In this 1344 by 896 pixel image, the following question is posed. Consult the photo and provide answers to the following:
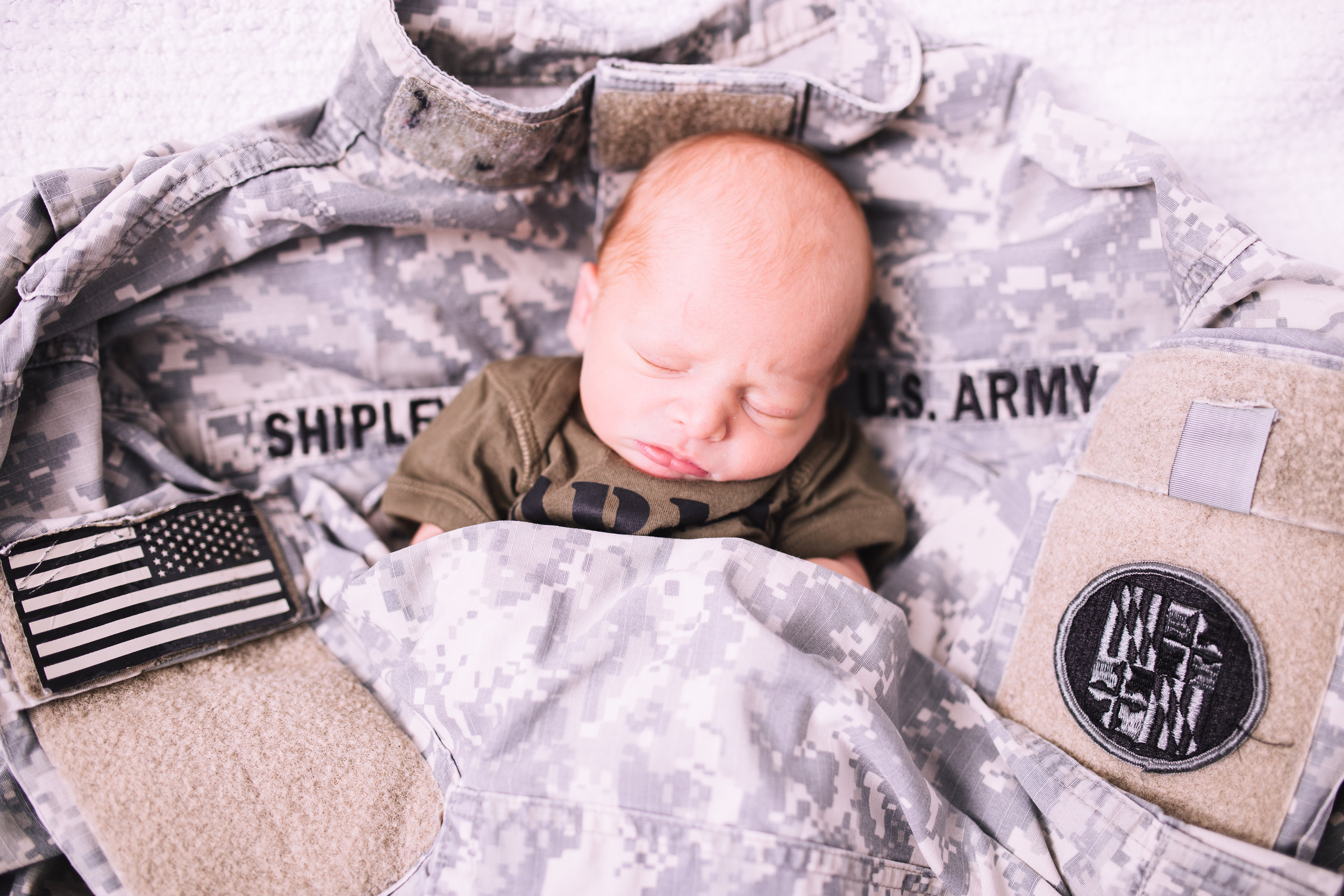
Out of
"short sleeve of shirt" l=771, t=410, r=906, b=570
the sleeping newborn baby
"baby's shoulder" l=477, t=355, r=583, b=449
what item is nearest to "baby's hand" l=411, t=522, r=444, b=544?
the sleeping newborn baby

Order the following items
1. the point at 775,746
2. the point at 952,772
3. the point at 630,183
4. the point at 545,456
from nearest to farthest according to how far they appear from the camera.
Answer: the point at 775,746
the point at 952,772
the point at 545,456
the point at 630,183

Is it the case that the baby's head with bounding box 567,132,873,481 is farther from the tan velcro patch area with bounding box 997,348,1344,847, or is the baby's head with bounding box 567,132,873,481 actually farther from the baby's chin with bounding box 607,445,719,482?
the tan velcro patch area with bounding box 997,348,1344,847

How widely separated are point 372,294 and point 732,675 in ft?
2.34

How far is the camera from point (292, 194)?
932 mm

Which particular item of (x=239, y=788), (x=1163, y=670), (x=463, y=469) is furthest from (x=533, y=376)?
(x=1163, y=670)

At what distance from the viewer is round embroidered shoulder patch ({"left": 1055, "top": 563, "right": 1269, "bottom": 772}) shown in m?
0.74

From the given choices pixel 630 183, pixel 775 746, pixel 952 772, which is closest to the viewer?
pixel 775 746

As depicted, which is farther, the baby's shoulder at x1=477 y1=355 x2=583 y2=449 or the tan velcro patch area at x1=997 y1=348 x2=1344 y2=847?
the baby's shoulder at x1=477 y1=355 x2=583 y2=449

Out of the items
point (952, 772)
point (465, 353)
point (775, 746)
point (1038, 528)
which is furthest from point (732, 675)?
point (465, 353)

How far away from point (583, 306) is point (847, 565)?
50cm

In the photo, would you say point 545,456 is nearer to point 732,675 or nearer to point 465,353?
point 465,353

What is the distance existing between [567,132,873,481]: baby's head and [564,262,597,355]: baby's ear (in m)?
0.05

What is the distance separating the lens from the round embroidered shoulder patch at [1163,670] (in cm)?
74

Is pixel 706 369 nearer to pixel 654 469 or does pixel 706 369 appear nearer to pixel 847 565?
pixel 654 469
